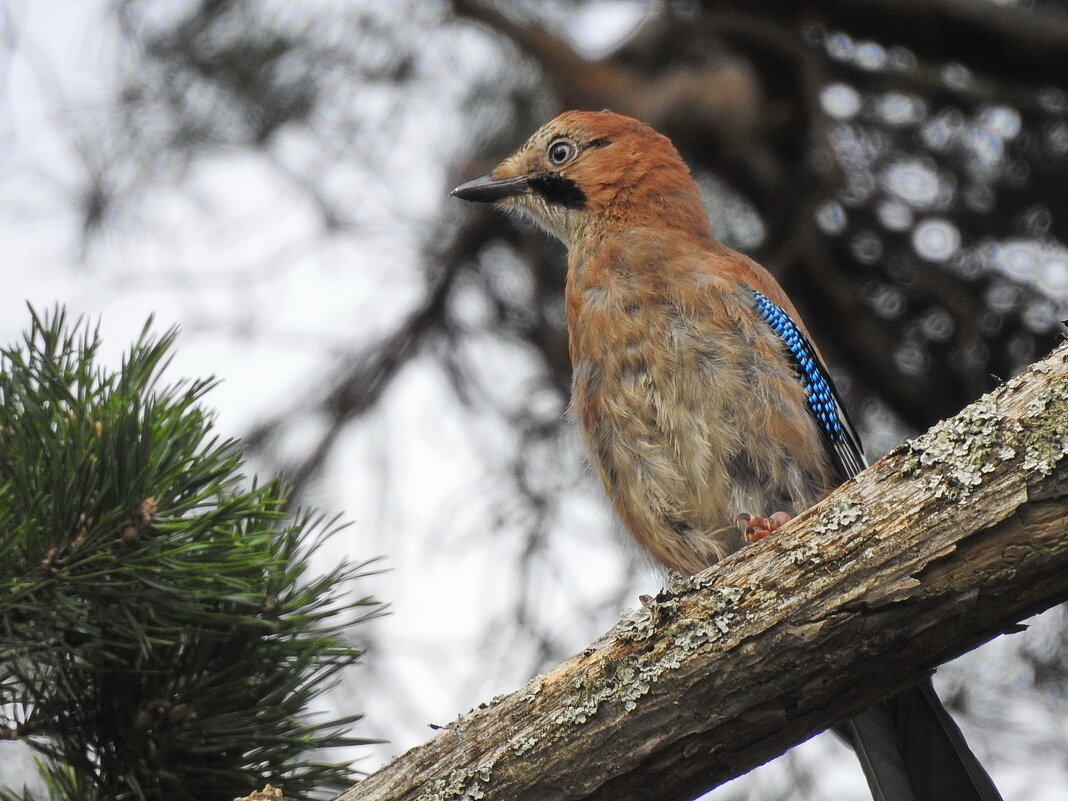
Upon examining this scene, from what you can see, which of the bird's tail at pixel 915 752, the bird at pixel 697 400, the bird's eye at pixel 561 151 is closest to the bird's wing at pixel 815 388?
the bird at pixel 697 400

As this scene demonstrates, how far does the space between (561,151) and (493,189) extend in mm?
259

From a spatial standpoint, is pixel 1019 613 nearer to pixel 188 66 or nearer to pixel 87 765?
pixel 87 765

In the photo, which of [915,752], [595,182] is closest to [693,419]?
[915,752]

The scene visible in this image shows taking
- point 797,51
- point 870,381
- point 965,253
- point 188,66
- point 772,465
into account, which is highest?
point 188,66

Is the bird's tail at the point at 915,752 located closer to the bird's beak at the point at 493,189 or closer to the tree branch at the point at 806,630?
the tree branch at the point at 806,630

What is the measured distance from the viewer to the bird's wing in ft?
11.2

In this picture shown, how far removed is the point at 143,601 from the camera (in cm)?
219

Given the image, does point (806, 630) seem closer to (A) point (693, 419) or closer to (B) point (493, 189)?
(A) point (693, 419)

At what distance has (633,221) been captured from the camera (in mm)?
3906

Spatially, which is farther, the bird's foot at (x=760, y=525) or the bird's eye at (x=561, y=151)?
the bird's eye at (x=561, y=151)

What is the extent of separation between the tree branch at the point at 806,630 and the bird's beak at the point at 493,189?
223 cm

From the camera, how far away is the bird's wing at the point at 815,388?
3.43m

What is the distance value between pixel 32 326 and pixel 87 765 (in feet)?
2.64

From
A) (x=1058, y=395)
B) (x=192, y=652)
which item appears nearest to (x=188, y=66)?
(x=192, y=652)
